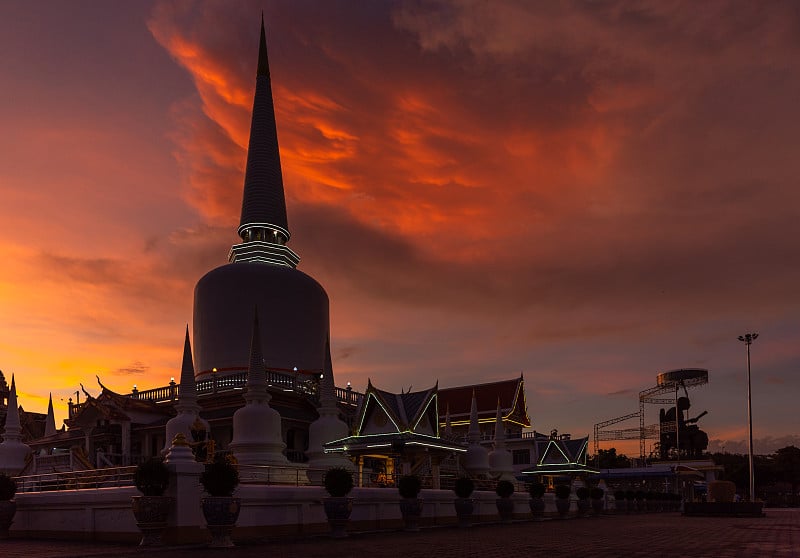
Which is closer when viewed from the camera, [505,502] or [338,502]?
[338,502]

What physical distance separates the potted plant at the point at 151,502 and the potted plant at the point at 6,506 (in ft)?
28.3

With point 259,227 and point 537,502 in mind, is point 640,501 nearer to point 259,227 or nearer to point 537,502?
point 537,502

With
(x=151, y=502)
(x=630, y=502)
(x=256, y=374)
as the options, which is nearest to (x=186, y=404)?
(x=256, y=374)

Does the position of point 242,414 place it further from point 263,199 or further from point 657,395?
point 657,395

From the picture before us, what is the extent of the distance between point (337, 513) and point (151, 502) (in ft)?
21.4

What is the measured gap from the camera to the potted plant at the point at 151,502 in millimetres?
20141

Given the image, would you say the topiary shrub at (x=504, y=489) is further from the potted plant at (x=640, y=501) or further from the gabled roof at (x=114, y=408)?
the potted plant at (x=640, y=501)

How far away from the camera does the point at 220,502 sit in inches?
798

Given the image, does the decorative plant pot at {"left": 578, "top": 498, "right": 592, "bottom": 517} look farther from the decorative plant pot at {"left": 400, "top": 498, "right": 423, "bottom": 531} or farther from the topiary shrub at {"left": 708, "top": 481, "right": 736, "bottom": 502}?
the decorative plant pot at {"left": 400, "top": 498, "right": 423, "bottom": 531}

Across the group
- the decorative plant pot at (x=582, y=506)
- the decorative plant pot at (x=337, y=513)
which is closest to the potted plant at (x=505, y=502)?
the decorative plant pot at (x=582, y=506)

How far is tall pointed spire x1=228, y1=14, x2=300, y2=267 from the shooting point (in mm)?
60625

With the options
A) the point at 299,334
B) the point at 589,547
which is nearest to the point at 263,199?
the point at 299,334

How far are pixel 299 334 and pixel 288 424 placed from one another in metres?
12.4

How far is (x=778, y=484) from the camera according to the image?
139 m
